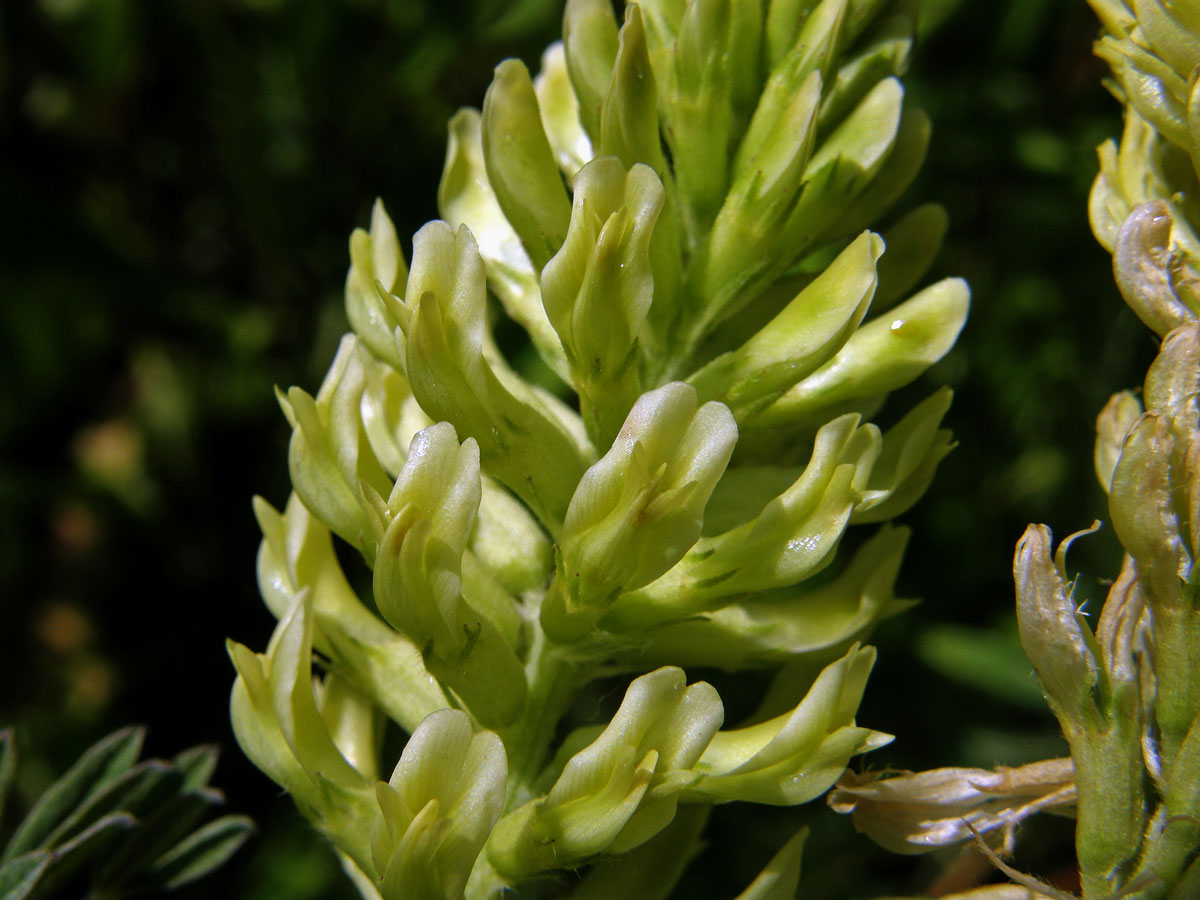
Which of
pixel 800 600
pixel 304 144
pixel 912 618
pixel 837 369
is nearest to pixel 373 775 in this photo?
pixel 800 600

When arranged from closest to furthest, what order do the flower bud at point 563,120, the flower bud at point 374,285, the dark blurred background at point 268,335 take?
1. the flower bud at point 374,285
2. the flower bud at point 563,120
3. the dark blurred background at point 268,335

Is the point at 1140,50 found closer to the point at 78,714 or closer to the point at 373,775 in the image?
the point at 373,775

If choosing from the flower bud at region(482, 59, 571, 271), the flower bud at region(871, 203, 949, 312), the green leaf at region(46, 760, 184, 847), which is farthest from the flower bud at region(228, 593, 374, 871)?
A: the flower bud at region(871, 203, 949, 312)

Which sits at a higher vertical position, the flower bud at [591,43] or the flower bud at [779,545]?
the flower bud at [591,43]

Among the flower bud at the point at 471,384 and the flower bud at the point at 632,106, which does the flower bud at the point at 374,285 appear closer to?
the flower bud at the point at 471,384

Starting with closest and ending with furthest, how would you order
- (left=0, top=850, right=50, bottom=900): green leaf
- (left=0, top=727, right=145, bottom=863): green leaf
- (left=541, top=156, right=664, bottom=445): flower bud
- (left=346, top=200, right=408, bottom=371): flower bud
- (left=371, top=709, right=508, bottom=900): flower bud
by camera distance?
(left=371, top=709, right=508, bottom=900): flower bud, (left=541, top=156, right=664, bottom=445): flower bud, (left=0, top=850, right=50, bottom=900): green leaf, (left=346, top=200, right=408, bottom=371): flower bud, (left=0, top=727, right=145, bottom=863): green leaf

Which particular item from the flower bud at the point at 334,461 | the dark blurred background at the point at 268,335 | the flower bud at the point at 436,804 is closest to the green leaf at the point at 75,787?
the flower bud at the point at 334,461

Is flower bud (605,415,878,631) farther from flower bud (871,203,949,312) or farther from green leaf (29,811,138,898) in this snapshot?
green leaf (29,811,138,898)
